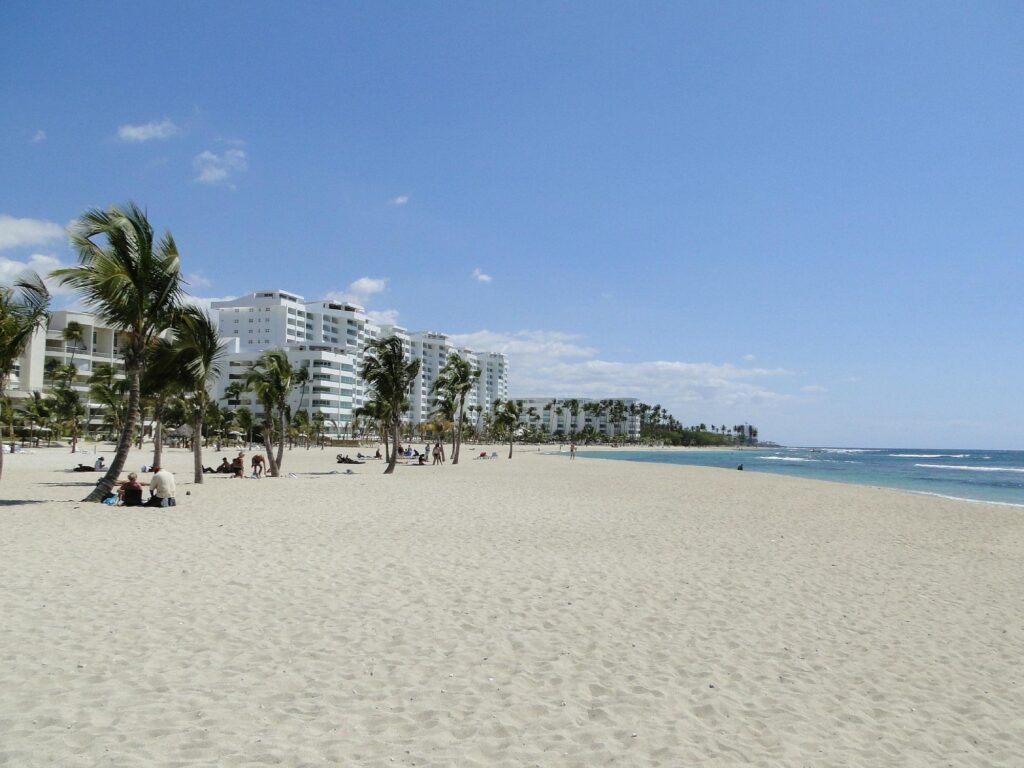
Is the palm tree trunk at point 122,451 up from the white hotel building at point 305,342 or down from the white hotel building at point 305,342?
down

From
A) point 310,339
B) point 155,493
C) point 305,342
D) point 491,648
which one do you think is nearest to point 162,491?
point 155,493

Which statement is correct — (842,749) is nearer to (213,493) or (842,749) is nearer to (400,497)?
(400,497)

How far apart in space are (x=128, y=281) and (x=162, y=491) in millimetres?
5028

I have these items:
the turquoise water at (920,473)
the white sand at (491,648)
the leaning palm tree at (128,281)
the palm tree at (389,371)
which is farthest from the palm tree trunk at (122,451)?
the turquoise water at (920,473)

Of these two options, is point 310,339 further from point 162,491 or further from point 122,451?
point 162,491

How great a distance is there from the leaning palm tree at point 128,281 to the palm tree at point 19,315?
3.07 metres

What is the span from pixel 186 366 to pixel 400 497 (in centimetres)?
803

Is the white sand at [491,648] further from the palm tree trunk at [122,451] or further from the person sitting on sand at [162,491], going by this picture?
the palm tree trunk at [122,451]

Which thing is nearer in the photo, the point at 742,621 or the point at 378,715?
the point at 378,715

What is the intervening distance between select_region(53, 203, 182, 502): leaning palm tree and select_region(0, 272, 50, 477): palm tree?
3.07 meters

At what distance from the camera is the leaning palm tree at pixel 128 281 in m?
15.0

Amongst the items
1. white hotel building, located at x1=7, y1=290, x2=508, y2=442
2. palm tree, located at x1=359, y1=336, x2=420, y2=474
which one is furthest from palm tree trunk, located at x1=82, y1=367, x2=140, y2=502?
white hotel building, located at x1=7, y1=290, x2=508, y2=442

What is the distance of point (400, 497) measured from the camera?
1955cm

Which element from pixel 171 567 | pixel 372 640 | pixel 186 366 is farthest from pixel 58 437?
pixel 372 640
